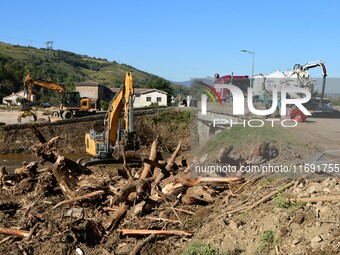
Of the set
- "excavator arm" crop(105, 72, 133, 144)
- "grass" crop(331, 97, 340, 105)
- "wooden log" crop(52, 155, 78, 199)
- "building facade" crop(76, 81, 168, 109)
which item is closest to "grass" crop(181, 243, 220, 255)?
"grass" crop(331, 97, 340, 105)

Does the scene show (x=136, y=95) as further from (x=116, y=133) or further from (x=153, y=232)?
(x=153, y=232)

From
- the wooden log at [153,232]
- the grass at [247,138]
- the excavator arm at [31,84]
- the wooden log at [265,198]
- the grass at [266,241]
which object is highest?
the excavator arm at [31,84]

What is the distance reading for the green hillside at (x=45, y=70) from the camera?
73625 mm

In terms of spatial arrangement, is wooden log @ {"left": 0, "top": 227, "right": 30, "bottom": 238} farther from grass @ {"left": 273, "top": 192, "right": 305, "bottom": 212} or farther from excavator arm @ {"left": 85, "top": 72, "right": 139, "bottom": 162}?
excavator arm @ {"left": 85, "top": 72, "right": 139, "bottom": 162}

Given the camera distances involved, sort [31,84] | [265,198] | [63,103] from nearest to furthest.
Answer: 1. [265,198]
2. [31,84]
3. [63,103]

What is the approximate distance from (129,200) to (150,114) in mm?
28900

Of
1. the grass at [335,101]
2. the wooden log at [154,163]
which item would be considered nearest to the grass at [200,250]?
the wooden log at [154,163]

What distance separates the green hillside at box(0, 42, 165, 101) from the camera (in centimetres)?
7362

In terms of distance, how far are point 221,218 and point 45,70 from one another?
324ft

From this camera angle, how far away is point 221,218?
26.1 feet

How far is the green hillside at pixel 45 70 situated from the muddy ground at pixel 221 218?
203 feet

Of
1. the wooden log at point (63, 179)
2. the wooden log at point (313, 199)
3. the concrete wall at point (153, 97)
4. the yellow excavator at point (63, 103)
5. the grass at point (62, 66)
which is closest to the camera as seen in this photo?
the wooden log at point (313, 199)

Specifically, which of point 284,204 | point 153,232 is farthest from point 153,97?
point 284,204

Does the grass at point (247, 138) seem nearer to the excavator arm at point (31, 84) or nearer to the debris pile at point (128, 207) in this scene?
the debris pile at point (128, 207)
